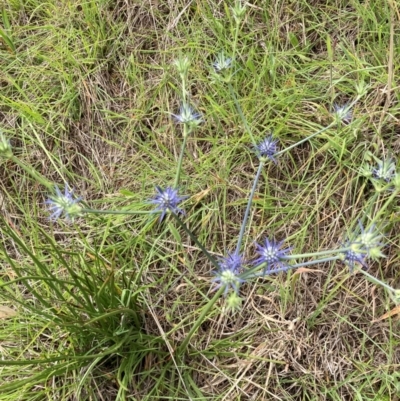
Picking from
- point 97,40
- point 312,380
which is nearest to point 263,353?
point 312,380

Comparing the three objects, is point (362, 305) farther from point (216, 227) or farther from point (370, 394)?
point (216, 227)

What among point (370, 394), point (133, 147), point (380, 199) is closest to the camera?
point (370, 394)

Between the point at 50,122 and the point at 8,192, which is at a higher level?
the point at 50,122

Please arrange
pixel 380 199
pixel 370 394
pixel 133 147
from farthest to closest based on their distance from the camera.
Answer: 1. pixel 133 147
2. pixel 380 199
3. pixel 370 394

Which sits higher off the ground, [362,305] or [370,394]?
[362,305]

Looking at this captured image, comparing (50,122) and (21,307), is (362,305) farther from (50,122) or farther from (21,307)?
→ (50,122)

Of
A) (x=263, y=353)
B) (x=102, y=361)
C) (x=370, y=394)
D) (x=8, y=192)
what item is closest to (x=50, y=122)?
(x=8, y=192)

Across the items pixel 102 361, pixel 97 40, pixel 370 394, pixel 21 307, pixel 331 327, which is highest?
pixel 97 40

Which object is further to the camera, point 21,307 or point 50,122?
point 50,122

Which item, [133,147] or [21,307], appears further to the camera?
[133,147]
